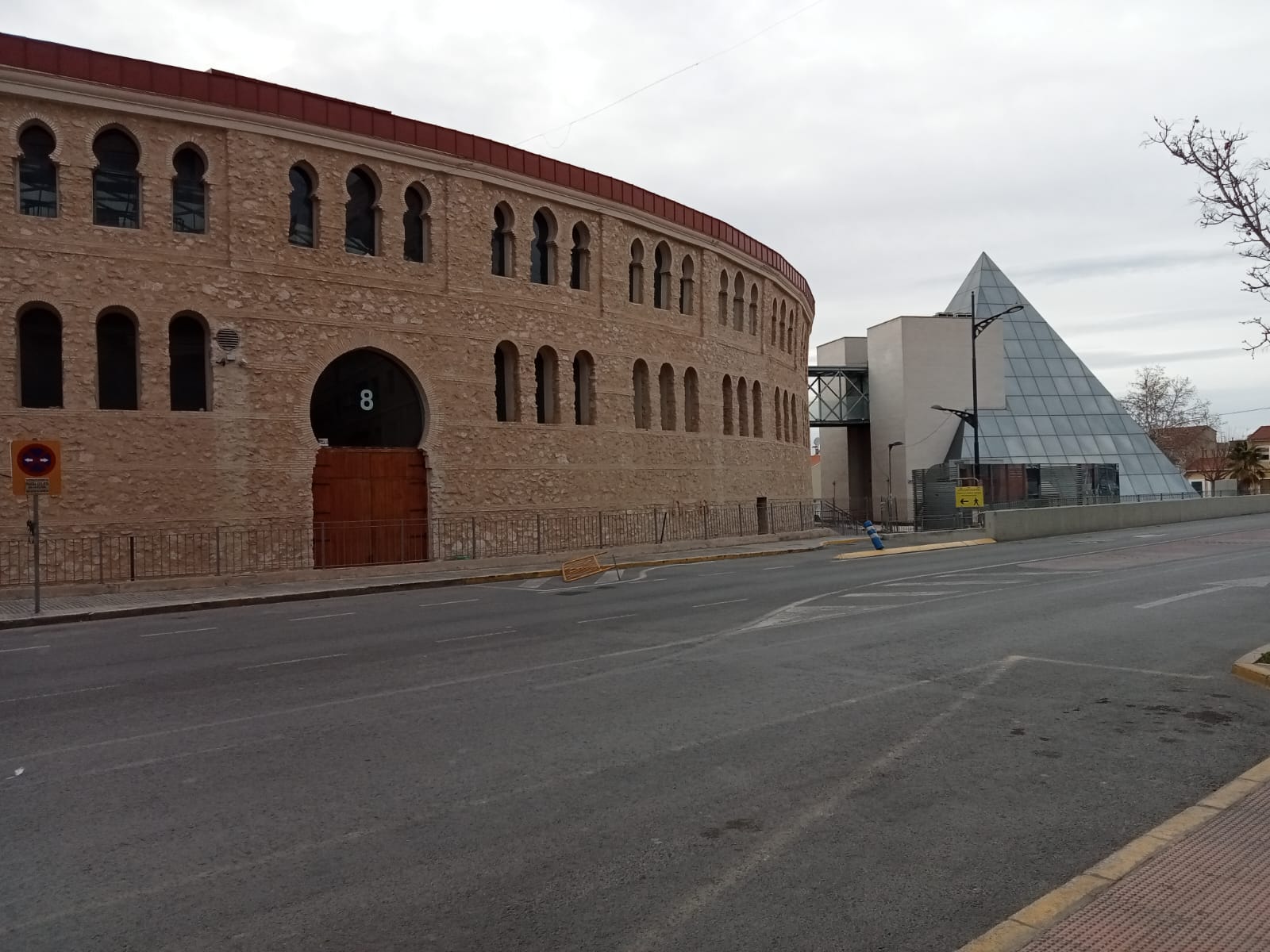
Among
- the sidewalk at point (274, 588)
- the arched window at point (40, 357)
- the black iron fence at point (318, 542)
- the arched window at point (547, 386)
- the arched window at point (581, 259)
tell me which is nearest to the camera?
the sidewalk at point (274, 588)

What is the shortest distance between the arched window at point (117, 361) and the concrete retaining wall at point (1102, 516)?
26218 millimetres

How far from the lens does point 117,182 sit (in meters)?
20.3

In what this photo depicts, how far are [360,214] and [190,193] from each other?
422 cm

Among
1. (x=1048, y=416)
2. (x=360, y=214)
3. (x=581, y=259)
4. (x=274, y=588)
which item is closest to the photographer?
(x=274, y=588)

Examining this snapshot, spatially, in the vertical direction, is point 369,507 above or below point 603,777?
above

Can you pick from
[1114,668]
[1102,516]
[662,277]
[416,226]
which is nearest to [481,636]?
[1114,668]

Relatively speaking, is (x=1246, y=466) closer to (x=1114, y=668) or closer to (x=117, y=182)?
(x=1114, y=668)

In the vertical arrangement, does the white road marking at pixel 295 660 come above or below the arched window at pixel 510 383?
below

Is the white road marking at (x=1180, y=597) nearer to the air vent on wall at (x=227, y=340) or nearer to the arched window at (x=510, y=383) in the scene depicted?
the arched window at (x=510, y=383)

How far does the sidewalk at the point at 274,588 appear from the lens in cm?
1598

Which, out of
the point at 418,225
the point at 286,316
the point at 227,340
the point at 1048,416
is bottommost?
the point at 227,340

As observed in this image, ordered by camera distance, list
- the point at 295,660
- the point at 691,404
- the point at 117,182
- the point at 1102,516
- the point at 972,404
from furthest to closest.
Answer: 1. the point at 972,404
2. the point at 1102,516
3. the point at 691,404
4. the point at 117,182
5. the point at 295,660

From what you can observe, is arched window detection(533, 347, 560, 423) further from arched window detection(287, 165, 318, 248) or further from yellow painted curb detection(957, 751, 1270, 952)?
yellow painted curb detection(957, 751, 1270, 952)

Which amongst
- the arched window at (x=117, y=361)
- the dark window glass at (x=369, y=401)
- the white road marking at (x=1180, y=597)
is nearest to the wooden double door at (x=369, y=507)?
the dark window glass at (x=369, y=401)
